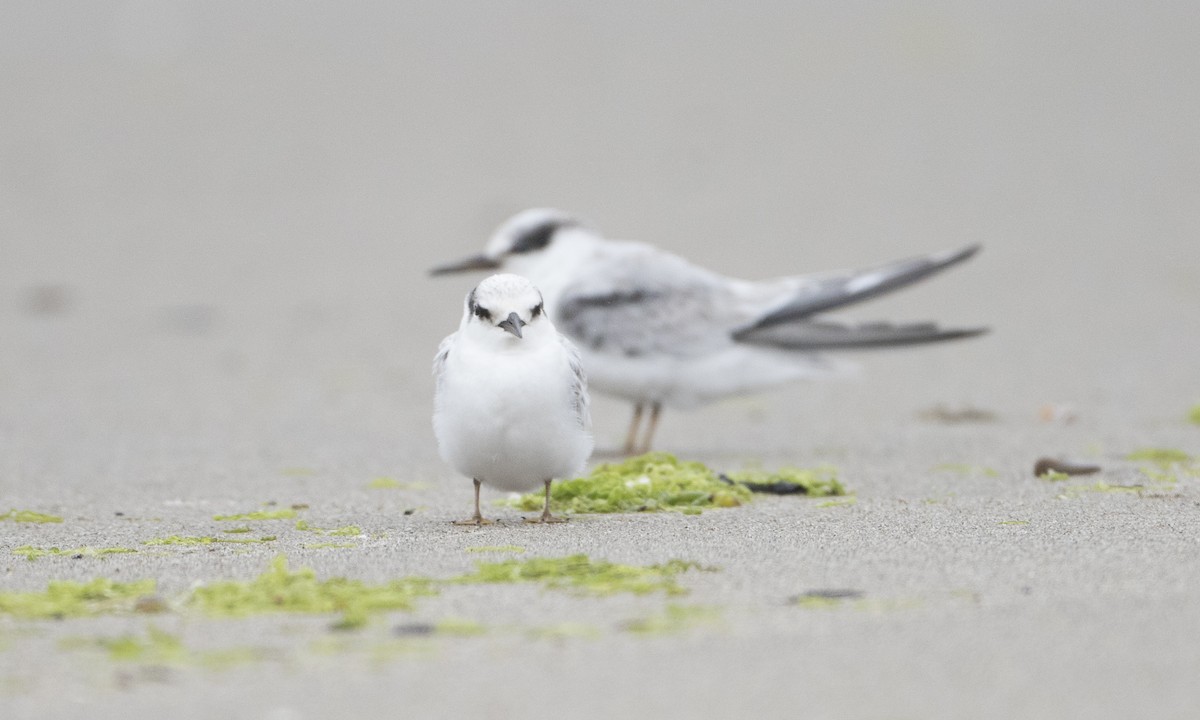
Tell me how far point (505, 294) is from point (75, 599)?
146 centimetres

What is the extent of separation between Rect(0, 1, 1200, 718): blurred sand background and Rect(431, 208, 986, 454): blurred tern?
0.27 metres

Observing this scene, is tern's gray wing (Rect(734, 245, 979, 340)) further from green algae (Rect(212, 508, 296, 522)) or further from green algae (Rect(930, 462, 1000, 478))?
green algae (Rect(212, 508, 296, 522))

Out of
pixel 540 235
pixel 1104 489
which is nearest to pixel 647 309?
pixel 540 235

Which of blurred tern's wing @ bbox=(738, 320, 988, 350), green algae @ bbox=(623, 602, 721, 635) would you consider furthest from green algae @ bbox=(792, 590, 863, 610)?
blurred tern's wing @ bbox=(738, 320, 988, 350)

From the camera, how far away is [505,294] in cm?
416

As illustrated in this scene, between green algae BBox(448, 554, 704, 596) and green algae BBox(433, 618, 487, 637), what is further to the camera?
green algae BBox(448, 554, 704, 596)

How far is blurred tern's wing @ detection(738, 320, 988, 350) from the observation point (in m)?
6.70

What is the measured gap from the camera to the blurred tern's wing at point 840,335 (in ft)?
22.0

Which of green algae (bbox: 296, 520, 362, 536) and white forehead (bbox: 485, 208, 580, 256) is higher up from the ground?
white forehead (bbox: 485, 208, 580, 256)

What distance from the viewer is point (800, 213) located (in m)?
9.40

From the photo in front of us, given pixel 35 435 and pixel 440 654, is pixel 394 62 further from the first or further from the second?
pixel 440 654

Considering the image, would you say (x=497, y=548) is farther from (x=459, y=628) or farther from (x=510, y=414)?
(x=459, y=628)

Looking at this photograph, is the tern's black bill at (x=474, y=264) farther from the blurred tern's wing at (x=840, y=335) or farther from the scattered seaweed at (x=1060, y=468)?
the scattered seaweed at (x=1060, y=468)

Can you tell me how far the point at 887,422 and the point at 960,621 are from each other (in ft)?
12.6
